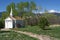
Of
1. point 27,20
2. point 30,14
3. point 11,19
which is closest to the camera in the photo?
point 11,19

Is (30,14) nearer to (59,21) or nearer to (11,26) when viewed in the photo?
(59,21)

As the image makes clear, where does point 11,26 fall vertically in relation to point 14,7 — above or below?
below

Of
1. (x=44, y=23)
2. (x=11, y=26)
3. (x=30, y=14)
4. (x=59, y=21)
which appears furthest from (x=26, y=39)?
(x=30, y=14)

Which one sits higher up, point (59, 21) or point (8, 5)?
point (8, 5)

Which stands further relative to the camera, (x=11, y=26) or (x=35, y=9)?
(x=35, y=9)

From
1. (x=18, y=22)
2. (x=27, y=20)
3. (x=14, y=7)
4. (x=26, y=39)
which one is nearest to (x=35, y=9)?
(x=14, y=7)

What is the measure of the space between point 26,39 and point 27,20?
33.5 metres

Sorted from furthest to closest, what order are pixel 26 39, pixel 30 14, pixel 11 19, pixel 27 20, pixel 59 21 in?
1. pixel 30 14
2. pixel 59 21
3. pixel 27 20
4. pixel 11 19
5. pixel 26 39

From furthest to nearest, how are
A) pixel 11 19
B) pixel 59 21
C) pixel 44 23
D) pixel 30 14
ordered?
1. pixel 30 14
2. pixel 59 21
3. pixel 11 19
4. pixel 44 23

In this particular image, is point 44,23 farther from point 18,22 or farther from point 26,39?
point 26,39

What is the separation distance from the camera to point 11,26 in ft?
161

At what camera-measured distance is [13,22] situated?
49719 millimetres

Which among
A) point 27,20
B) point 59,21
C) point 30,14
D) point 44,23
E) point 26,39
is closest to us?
point 26,39

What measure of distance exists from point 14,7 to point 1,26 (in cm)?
1787
